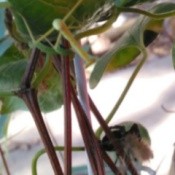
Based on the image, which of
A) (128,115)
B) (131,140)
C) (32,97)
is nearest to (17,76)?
(32,97)

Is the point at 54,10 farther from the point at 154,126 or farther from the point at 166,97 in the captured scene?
the point at 166,97

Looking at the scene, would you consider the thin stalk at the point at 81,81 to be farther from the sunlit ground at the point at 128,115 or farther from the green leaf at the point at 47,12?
the sunlit ground at the point at 128,115

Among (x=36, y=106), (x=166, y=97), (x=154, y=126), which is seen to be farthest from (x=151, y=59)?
(x=36, y=106)

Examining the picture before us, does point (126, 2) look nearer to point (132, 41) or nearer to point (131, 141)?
point (132, 41)

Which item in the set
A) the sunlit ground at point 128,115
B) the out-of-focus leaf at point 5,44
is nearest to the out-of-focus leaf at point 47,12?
the out-of-focus leaf at point 5,44

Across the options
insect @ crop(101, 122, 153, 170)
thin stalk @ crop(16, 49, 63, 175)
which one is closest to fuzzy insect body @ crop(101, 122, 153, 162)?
insect @ crop(101, 122, 153, 170)

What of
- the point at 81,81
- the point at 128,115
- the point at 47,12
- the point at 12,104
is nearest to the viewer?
the point at 47,12
